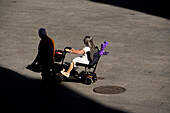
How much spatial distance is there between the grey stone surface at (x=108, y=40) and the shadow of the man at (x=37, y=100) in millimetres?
429

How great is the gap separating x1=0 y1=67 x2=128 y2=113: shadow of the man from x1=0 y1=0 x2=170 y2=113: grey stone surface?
429mm

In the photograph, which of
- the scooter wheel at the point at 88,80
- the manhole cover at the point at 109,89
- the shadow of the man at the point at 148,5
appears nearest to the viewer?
the manhole cover at the point at 109,89

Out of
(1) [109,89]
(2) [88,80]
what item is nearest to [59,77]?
(2) [88,80]

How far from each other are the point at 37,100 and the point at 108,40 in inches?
334

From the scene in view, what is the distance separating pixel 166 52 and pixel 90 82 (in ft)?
18.1

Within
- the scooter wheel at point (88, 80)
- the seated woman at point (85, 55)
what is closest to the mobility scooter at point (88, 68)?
the scooter wheel at point (88, 80)

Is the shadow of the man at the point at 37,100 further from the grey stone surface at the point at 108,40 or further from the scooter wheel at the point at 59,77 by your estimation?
the grey stone surface at the point at 108,40

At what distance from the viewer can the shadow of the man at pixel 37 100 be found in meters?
9.20

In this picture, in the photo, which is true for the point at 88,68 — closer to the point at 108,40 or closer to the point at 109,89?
the point at 109,89

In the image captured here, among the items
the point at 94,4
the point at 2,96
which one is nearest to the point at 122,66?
the point at 2,96

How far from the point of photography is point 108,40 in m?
17.8

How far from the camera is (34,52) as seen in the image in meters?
15.8

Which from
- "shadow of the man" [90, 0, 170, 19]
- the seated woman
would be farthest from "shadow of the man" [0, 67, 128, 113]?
"shadow of the man" [90, 0, 170, 19]

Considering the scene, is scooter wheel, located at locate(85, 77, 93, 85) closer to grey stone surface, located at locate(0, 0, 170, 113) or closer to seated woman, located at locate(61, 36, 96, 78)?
grey stone surface, located at locate(0, 0, 170, 113)
